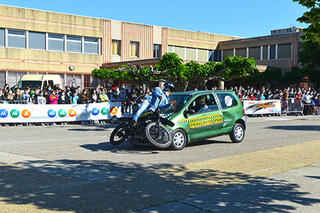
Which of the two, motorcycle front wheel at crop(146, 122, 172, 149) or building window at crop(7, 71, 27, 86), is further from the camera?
building window at crop(7, 71, 27, 86)

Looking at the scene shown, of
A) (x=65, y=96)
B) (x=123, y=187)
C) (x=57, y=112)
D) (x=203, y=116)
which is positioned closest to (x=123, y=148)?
(x=203, y=116)

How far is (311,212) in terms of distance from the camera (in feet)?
17.8

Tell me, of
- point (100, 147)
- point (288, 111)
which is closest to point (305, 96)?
point (288, 111)

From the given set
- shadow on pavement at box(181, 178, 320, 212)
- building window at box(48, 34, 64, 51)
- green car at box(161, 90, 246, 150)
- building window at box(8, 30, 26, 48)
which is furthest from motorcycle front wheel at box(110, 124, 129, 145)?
building window at box(48, 34, 64, 51)

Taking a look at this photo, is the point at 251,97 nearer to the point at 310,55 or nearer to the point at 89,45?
the point at 310,55

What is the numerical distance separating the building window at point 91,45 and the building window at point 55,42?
2560 millimetres

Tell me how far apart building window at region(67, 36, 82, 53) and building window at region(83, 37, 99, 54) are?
2.33ft

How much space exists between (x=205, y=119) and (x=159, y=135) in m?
1.78

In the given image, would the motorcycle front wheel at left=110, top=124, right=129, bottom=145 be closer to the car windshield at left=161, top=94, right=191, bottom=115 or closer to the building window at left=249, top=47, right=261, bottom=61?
the car windshield at left=161, top=94, right=191, bottom=115

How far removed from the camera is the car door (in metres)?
11.4

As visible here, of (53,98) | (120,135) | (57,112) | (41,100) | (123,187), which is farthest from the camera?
(53,98)

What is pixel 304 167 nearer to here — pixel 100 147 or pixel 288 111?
pixel 100 147

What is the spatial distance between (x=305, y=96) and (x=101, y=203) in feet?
90.3

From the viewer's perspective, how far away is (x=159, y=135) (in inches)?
420
